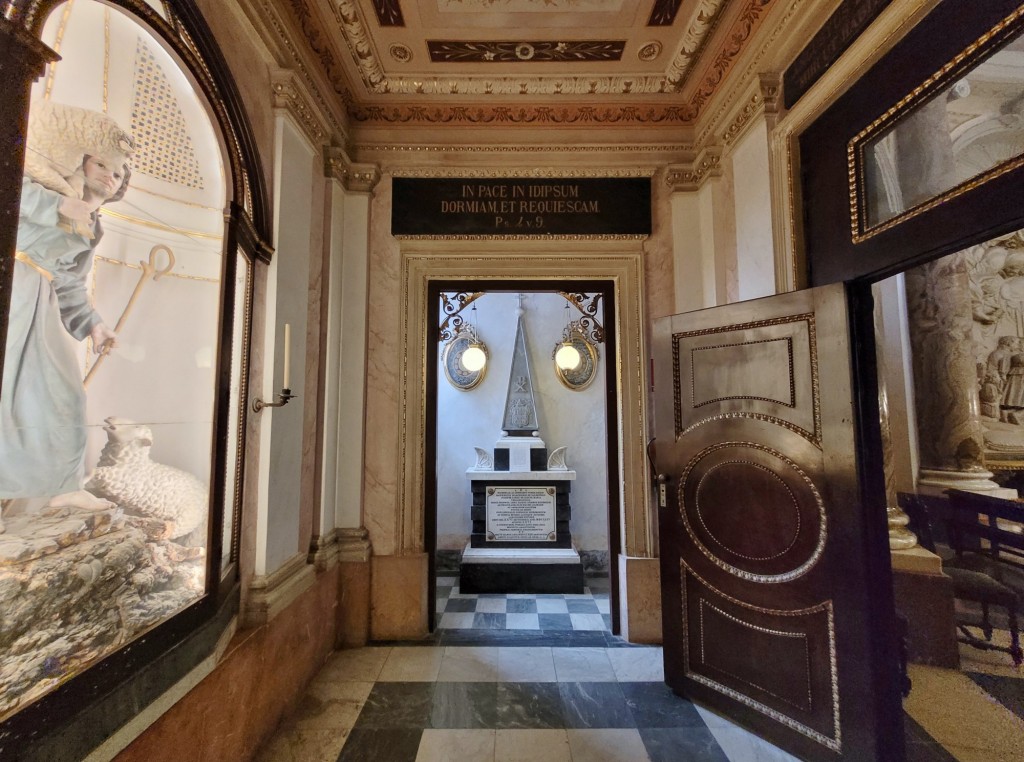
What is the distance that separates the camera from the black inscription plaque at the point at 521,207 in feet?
10.1

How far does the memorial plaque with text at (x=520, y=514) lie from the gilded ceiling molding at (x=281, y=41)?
3467mm

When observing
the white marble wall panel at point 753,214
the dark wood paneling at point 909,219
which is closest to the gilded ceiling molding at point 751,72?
the white marble wall panel at point 753,214

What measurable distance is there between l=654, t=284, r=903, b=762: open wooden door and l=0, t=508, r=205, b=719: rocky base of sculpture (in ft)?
7.38

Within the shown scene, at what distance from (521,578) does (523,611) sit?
1.72 ft

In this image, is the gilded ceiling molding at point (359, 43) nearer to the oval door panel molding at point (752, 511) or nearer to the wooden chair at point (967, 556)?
the oval door panel molding at point (752, 511)

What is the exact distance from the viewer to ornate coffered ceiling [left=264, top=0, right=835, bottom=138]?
2.36 m

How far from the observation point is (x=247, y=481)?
1995 mm

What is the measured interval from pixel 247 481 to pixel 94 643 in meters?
0.81

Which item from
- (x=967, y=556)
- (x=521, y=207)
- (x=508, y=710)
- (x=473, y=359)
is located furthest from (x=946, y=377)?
(x=473, y=359)

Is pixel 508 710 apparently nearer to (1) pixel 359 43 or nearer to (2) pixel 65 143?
(2) pixel 65 143


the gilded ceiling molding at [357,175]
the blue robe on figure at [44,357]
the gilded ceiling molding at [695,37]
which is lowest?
the blue robe on figure at [44,357]

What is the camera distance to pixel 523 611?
3.50m

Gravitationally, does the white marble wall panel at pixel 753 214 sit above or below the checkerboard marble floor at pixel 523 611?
above

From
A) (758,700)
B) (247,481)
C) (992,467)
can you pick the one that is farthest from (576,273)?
(992,467)
